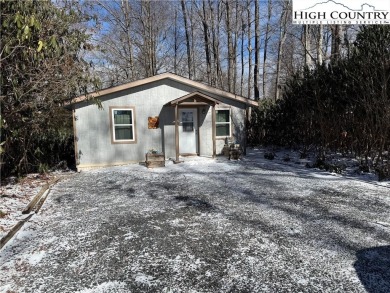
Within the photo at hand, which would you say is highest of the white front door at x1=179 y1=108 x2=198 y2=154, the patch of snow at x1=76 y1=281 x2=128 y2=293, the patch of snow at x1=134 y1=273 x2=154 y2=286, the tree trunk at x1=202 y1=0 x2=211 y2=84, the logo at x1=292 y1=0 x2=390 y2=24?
the tree trunk at x1=202 y1=0 x2=211 y2=84

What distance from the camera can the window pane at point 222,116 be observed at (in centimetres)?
1097

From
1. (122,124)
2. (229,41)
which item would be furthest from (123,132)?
(229,41)

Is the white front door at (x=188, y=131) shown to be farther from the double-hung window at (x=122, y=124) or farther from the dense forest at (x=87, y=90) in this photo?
the dense forest at (x=87, y=90)

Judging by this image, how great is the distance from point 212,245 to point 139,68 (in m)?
22.6

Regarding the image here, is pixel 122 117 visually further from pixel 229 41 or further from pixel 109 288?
pixel 229 41

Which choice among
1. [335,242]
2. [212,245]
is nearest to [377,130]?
[335,242]

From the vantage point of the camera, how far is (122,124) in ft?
31.9

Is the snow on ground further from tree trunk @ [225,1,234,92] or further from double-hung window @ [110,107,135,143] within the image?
tree trunk @ [225,1,234,92]

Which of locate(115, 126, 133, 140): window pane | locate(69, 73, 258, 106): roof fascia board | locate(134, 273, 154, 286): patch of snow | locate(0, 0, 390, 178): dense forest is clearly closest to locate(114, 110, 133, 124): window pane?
locate(115, 126, 133, 140): window pane

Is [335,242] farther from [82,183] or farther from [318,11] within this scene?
[318,11]

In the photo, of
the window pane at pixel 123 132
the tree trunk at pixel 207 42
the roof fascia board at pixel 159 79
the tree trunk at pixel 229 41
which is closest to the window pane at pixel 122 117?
the window pane at pixel 123 132

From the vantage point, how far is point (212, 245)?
3.67 metres

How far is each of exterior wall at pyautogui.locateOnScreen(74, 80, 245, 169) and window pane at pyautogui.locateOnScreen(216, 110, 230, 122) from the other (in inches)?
17.3

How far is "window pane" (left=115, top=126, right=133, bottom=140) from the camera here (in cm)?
973
